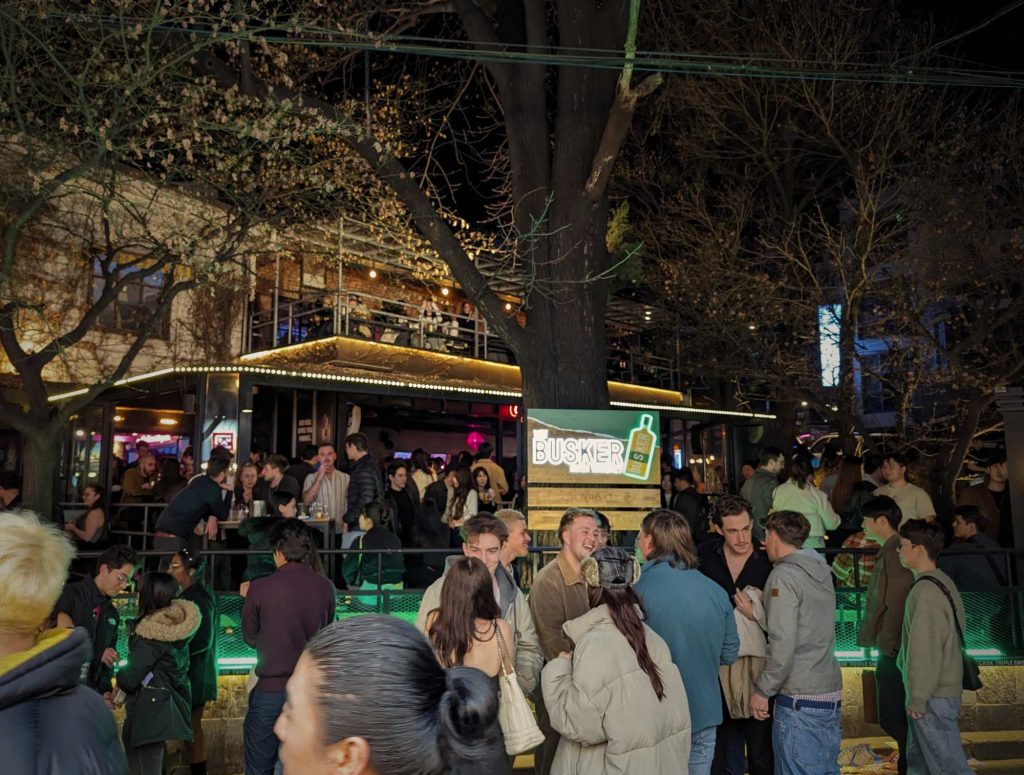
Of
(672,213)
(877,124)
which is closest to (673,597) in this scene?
(877,124)

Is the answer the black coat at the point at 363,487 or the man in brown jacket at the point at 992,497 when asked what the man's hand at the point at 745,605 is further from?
the man in brown jacket at the point at 992,497

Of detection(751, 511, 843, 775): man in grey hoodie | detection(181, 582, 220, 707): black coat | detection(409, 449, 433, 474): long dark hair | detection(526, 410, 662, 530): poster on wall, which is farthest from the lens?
detection(409, 449, 433, 474): long dark hair

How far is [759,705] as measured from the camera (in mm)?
5145

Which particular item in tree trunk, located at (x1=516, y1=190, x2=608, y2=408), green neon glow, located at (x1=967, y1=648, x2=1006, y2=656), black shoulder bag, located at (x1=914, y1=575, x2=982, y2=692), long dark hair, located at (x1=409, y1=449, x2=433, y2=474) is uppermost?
tree trunk, located at (x1=516, y1=190, x2=608, y2=408)

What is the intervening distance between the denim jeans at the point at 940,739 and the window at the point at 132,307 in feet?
55.9

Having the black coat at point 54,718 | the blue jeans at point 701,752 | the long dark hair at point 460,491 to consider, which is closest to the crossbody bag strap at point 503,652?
the blue jeans at point 701,752

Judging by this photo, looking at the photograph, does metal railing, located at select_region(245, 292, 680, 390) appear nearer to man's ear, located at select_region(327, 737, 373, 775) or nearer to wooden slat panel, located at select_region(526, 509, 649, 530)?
wooden slat panel, located at select_region(526, 509, 649, 530)

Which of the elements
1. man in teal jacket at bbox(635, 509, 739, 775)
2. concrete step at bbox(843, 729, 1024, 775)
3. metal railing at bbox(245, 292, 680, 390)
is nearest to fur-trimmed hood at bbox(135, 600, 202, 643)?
man in teal jacket at bbox(635, 509, 739, 775)

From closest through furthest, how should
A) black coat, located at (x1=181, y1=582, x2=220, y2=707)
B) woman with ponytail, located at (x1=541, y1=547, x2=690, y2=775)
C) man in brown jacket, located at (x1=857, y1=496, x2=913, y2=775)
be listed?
woman with ponytail, located at (x1=541, y1=547, x2=690, y2=775) → man in brown jacket, located at (x1=857, y1=496, x2=913, y2=775) → black coat, located at (x1=181, y1=582, x2=220, y2=707)

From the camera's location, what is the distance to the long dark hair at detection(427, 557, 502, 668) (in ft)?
12.8

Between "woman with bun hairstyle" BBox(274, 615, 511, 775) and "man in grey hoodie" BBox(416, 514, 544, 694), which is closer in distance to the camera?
"woman with bun hairstyle" BBox(274, 615, 511, 775)

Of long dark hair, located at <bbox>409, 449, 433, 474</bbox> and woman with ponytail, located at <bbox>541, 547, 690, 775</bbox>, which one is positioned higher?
long dark hair, located at <bbox>409, 449, 433, 474</bbox>

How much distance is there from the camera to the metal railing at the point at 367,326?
17.6 m

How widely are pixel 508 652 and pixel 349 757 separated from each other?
2624mm
